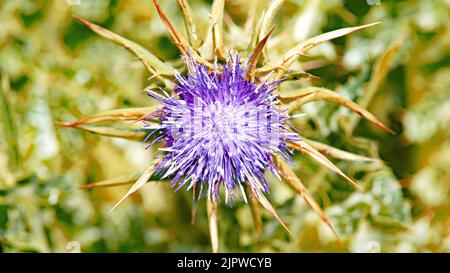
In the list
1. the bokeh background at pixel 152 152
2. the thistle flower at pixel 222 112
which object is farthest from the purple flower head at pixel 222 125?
the bokeh background at pixel 152 152

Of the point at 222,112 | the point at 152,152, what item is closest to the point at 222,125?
the point at 222,112

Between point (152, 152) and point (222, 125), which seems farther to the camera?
point (152, 152)

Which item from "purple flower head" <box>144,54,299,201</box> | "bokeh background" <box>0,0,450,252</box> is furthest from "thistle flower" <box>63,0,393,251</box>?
"bokeh background" <box>0,0,450,252</box>

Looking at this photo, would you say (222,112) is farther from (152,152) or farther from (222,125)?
(152,152)

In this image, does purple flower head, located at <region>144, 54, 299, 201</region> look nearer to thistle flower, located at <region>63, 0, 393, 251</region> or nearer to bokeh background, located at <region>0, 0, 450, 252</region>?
thistle flower, located at <region>63, 0, 393, 251</region>

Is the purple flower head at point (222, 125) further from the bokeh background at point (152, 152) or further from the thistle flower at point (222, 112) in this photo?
the bokeh background at point (152, 152)
